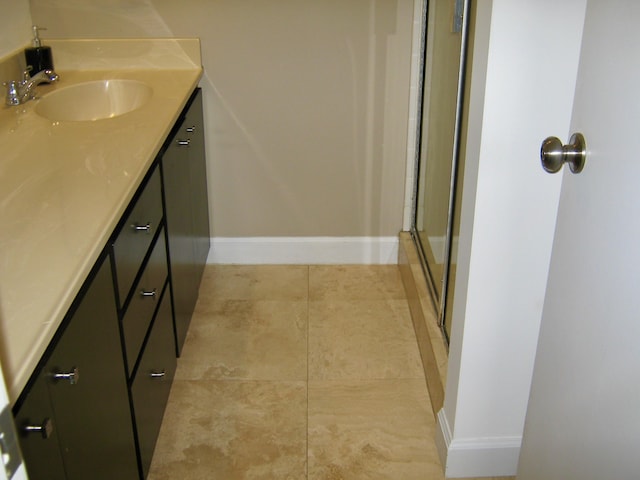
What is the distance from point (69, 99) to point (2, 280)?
1.36 meters

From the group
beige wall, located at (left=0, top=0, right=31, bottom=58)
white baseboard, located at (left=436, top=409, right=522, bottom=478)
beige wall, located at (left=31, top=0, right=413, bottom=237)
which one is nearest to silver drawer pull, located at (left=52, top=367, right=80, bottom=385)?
white baseboard, located at (left=436, top=409, right=522, bottom=478)

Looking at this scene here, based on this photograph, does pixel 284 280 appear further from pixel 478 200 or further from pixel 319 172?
pixel 478 200

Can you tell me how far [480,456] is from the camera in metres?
1.98

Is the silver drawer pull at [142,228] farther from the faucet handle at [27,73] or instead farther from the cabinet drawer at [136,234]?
the faucet handle at [27,73]

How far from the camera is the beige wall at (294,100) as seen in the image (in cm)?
275

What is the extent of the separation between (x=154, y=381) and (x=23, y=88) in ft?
3.34

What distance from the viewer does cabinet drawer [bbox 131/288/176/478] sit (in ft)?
6.12

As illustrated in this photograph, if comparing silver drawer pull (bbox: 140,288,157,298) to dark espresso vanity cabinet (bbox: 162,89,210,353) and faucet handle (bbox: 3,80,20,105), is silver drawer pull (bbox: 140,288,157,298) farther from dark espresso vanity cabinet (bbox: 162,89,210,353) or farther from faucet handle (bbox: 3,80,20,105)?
faucet handle (bbox: 3,80,20,105)

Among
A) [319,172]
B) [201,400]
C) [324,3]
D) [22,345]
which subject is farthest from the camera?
[319,172]

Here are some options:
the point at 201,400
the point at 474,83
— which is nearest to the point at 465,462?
the point at 201,400

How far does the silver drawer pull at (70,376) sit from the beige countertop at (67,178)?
0.09 metres

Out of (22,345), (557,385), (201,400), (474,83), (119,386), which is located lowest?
(201,400)

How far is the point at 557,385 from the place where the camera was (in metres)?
1.40

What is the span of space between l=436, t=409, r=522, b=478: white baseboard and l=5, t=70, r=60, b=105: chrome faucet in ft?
5.21
